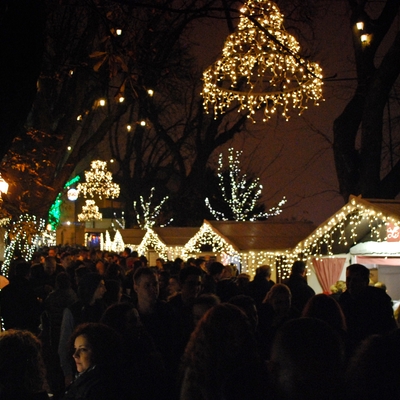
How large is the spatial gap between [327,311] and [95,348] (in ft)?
7.11

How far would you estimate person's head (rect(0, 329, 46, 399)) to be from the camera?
3.82 meters

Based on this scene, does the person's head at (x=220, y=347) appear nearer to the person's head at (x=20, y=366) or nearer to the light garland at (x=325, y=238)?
the person's head at (x=20, y=366)

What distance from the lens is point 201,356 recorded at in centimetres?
365

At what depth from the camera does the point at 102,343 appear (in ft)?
13.4

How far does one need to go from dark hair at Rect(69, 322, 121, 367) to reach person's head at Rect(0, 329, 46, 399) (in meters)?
0.29

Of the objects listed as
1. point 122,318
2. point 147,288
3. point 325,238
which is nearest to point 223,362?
point 122,318

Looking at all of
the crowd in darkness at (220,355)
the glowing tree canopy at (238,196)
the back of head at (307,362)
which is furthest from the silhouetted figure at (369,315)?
the glowing tree canopy at (238,196)

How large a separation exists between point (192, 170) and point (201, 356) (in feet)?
88.5

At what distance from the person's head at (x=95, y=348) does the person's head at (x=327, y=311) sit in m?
1.93

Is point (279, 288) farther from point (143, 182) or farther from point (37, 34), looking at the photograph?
point (143, 182)

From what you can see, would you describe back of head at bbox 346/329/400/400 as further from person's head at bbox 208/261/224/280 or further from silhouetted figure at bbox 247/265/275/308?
person's head at bbox 208/261/224/280

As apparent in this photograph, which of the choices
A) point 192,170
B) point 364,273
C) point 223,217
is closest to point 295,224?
point 364,273

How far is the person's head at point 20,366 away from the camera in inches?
150

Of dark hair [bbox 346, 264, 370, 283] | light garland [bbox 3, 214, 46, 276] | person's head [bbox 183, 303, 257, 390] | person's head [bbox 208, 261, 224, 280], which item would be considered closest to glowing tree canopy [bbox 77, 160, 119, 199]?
light garland [bbox 3, 214, 46, 276]
